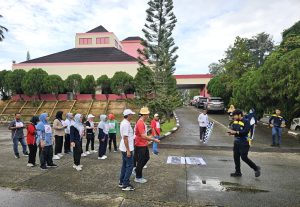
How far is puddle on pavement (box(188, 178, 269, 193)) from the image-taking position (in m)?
6.88

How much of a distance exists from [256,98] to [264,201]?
52.5ft

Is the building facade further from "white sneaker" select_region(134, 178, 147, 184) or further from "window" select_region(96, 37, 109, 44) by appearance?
"white sneaker" select_region(134, 178, 147, 184)

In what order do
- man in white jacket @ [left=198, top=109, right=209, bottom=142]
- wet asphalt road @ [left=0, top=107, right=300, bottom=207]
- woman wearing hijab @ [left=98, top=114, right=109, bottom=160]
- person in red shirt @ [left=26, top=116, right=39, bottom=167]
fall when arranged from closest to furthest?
wet asphalt road @ [left=0, top=107, right=300, bottom=207] → person in red shirt @ [left=26, top=116, right=39, bottom=167] → woman wearing hijab @ [left=98, top=114, right=109, bottom=160] → man in white jacket @ [left=198, top=109, right=209, bottom=142]

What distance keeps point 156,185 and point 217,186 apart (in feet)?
4.37

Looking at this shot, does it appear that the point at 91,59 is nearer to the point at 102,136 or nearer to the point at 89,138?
the point at 89,138

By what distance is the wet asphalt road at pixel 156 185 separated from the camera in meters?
6.06

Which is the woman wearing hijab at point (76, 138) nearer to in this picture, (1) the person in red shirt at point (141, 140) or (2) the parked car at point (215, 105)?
(1) the person in red shirt at point (141, 140)

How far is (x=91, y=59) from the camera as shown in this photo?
4597 centimetres

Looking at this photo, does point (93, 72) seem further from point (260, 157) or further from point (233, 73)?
point (260, 157)

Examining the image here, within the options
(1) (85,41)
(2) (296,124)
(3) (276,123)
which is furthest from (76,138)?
(1) (85,41)

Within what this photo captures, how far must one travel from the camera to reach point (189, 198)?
6.24 metres

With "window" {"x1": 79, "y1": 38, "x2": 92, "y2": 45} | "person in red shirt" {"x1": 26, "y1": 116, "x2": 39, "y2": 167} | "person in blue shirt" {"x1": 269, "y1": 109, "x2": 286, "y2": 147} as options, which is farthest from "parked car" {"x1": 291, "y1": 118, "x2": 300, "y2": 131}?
"window" {"x1": 79, "y1": 38, "x2": 92, "y2": 45}

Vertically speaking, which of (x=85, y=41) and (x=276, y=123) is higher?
(x=85, y=41)

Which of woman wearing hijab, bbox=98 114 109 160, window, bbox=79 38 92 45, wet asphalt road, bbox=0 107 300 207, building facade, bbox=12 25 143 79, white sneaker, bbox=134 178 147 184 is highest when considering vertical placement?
window, bbox=79 38 92 45
